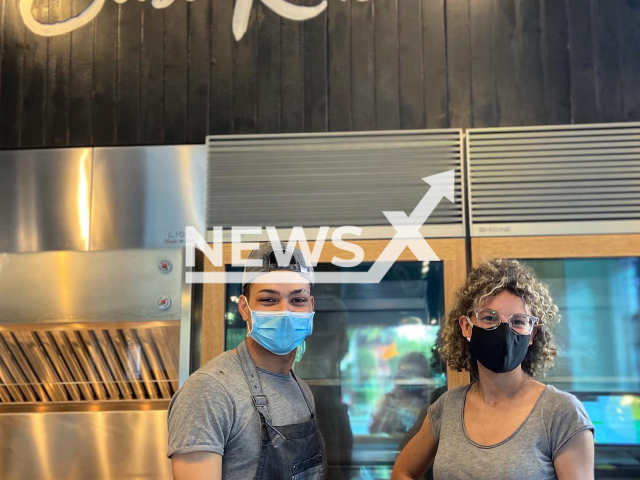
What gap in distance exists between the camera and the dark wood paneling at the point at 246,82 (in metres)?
2.34

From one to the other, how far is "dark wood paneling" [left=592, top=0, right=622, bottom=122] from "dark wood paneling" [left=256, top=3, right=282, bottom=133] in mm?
1067

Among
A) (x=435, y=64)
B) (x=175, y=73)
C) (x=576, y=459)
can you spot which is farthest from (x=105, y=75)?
(x=576, y=459)

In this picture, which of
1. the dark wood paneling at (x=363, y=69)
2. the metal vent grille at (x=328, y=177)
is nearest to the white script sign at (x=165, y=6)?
the dark wood paneling at (x=363, y=69)

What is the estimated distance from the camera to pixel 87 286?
2127 millimetres

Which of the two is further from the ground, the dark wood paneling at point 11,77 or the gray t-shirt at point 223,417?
the dark wood paneling at point 11,77

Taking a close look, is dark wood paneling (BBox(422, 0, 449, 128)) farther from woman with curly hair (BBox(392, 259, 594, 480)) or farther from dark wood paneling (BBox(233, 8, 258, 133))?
woman with curly hair (BBox(392, 259, 594, 480))

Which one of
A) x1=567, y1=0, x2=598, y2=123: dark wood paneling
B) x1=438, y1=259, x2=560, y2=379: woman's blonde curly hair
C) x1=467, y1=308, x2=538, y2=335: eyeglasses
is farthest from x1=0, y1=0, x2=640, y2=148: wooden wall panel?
x1=467, y1=308, x2=538, y2=335: eyeglasses

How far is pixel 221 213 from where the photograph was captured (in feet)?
7.41

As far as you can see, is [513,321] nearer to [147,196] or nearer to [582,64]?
[582,64]

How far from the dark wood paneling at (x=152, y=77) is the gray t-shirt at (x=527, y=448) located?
146 cm

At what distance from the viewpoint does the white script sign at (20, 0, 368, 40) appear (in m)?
2.37

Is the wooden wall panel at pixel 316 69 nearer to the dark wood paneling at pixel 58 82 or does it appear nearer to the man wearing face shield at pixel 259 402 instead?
the dark wood paneling at pixel 58 82

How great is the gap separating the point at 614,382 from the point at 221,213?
1.39m

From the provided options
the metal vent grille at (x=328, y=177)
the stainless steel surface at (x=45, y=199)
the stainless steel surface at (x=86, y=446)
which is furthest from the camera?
the stainless steel surface at (x=45, y=199)
